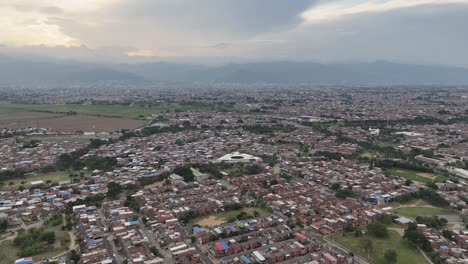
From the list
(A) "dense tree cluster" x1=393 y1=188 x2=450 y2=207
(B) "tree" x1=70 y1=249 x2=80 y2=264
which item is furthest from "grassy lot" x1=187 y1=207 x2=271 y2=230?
(A) "dense tree cluster" x1=393 y1=188 x2=450 y2=207

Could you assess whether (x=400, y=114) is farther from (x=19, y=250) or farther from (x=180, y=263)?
(x=19, y=250)

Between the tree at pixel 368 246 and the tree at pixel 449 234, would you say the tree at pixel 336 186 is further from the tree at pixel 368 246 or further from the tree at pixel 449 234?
the tree at pixel 368 246

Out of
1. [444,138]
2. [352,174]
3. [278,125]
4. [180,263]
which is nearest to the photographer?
[180,263]

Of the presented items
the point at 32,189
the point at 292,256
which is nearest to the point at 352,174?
the point at 292,256

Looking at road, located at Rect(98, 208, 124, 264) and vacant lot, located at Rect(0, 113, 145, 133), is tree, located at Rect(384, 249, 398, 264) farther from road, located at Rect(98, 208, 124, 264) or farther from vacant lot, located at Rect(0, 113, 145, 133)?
vacant lot, located at Rect(0, 113, 145, 133)

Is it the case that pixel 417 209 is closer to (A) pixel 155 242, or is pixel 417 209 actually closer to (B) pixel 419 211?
(B) pixel 419 211

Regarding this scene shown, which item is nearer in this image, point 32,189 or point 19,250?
point 19,250

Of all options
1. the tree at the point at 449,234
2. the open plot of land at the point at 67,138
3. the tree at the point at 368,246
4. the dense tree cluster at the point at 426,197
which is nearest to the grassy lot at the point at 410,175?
the dense tree cluster at the point at 426,197
